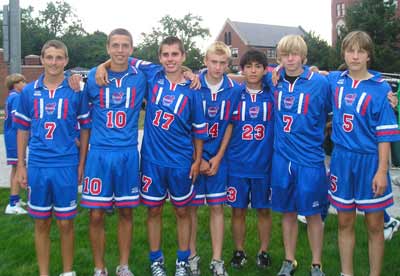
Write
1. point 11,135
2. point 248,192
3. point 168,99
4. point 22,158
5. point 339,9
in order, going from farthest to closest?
point 339,9 < point 11,135 < point 248,192 < point 168,99 < point 22,158

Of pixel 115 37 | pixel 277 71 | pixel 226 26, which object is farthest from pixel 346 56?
pixel 226 26

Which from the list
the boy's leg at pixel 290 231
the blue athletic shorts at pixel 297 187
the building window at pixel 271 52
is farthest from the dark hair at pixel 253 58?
the building window at pixel 271 52

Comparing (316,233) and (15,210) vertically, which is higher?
(316,233)

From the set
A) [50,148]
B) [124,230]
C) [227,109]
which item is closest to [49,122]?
[50,148]

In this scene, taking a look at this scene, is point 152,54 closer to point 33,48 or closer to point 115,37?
point 33,48

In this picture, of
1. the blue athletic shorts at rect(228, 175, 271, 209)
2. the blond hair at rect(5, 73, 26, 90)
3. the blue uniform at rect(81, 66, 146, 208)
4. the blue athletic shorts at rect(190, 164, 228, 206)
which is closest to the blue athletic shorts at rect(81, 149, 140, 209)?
the blue uniform at rect(81, 66, 146, 208)

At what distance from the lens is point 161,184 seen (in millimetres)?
4113

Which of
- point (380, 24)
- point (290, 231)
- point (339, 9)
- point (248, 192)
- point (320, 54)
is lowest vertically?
point (290, 231)

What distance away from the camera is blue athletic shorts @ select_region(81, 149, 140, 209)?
3.93 meters

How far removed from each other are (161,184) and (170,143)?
385 mm

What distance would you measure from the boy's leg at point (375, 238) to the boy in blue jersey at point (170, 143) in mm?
1559

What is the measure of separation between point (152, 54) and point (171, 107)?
223 ft

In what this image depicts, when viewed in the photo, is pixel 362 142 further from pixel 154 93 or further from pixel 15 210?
pixel 15 210

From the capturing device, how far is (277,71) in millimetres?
4277
